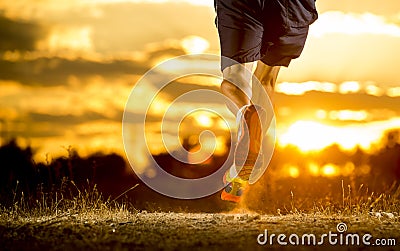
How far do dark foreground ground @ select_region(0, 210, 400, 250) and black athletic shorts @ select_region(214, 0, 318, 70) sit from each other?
5.49 feet

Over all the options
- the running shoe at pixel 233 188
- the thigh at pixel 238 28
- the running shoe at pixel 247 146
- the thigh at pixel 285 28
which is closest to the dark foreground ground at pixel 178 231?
the running shoe at pixel 233 188

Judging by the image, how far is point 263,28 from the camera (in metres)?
8.56

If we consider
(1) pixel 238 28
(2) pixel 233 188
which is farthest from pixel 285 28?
(2) pixel 233 188

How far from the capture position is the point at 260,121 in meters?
8.12

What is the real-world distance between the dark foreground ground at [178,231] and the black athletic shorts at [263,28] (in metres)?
1.67

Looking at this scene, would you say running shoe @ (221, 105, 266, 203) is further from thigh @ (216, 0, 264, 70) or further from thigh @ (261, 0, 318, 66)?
thigh @ (261, 0, 318, 66)

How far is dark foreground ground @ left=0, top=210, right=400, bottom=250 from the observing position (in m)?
6.36

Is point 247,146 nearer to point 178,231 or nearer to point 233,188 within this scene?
point 233,188

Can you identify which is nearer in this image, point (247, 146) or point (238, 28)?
point (247, 146)

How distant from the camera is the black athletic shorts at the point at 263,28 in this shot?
27.0 ft

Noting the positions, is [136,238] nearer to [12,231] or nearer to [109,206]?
[12,231]

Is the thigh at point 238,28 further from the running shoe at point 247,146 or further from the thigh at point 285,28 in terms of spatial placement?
the running shoe at point 247,146

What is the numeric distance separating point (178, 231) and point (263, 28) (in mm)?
2658

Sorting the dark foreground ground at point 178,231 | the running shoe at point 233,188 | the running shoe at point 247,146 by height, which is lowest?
the dark foreground ground at point 178,231
